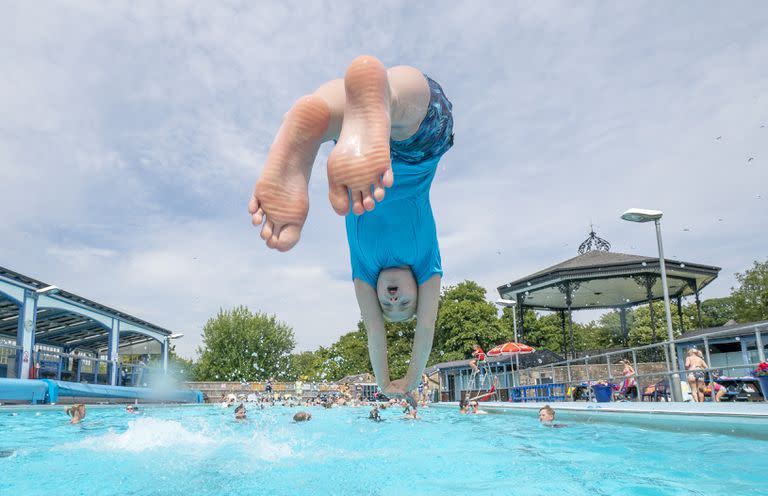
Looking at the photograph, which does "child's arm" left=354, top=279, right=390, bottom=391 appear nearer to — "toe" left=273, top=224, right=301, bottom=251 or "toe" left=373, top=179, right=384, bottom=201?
"toe" left=273, top=224, right=301, bottom=251

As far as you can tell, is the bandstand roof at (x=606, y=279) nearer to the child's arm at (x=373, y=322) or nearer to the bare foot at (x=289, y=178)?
the child's arm at (x=373, y=322)

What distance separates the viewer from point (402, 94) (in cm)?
238

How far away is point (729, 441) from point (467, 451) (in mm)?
3064

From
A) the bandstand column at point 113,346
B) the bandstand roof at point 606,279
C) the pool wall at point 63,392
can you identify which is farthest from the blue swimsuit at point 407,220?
the bandstand column at point 113,346

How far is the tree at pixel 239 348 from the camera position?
3944cm

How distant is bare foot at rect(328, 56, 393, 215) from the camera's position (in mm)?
1931

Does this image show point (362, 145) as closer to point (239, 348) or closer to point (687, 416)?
point (687, 416)

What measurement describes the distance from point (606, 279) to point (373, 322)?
15.5 meters

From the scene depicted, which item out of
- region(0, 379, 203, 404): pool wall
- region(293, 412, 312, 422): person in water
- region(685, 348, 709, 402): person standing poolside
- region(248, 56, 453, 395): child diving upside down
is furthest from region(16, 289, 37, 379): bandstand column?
region(685, 348, 709, 402): person standing poolside

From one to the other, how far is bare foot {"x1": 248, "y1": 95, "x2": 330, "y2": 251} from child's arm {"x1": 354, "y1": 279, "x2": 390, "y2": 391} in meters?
1.61

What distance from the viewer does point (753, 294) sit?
31.2 m

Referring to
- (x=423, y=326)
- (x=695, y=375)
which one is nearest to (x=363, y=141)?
(x=423, y=326)

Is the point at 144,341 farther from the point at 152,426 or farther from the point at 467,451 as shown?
the point at 467,451

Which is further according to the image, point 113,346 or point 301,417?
point 113,346
